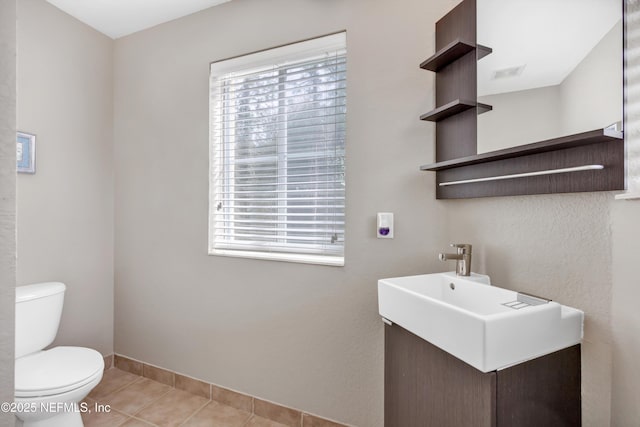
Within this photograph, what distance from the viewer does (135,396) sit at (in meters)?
1.92

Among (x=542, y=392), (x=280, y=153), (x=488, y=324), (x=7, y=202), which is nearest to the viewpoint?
(x=7, y=202)

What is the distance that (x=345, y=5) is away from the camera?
1537mm

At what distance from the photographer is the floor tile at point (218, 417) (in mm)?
1678

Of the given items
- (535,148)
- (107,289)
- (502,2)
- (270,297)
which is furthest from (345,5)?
(107,289)

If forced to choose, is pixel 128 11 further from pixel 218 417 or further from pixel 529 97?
pixel 218 417

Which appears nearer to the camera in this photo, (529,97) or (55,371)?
(529,97)

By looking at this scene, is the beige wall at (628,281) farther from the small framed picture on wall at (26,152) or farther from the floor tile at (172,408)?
the small framed picture on wall at (26,152)

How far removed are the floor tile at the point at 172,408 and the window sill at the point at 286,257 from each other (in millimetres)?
934

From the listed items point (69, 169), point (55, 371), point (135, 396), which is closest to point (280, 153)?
point (69, 169)

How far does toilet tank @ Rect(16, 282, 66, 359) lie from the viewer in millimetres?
1577

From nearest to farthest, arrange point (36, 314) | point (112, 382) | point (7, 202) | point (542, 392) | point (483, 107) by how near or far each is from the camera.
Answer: point (7, 202) < point (542, 392) < point (483, 107) < point (36, 314) < point (112, 382)

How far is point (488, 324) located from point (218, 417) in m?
1.68

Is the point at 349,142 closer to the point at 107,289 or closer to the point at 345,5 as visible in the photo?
the point at 345,5

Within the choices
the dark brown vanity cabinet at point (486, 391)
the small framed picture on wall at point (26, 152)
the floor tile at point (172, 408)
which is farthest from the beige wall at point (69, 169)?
the dark brown vanity cabinet at point (486, 391)
